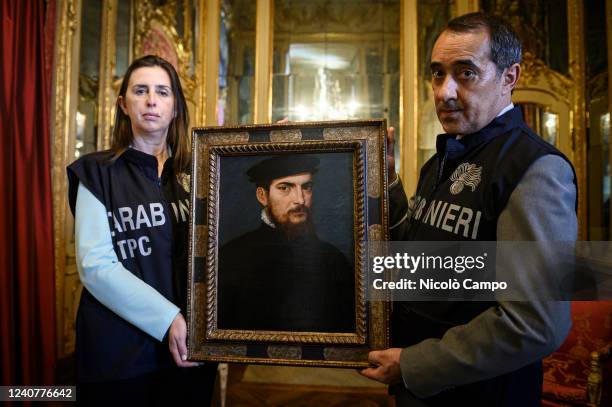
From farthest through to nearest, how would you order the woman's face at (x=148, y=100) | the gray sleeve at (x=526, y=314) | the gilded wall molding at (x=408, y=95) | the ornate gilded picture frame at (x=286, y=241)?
1. the gilded wall molding at (x=408, y=95)
2. the woman's face at (x=148, y=100)
3. the ornate gilded picture frame at (x=286, y=241)
4. the gray sleeve at (x=526, y=314)

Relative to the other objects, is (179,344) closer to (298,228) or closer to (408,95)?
(298,228)

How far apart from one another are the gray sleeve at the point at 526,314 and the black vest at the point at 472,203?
0.04m

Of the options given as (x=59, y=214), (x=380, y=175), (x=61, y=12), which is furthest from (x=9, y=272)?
(x=380, y=175)

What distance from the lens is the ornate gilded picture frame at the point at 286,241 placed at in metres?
1.08

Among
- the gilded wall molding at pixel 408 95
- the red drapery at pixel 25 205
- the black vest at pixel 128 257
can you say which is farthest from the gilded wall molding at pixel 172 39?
the black vest at pixel 128 257

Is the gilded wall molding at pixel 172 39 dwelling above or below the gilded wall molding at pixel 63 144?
above

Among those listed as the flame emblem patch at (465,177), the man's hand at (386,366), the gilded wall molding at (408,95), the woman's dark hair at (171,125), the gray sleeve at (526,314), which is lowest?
the man's hand at (386,366)

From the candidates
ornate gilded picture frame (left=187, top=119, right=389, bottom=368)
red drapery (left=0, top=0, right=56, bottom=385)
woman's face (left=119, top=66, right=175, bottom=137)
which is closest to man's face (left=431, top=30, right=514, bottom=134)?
ornate gilded picture frame (left=187, top=119, right=389, bottom=368)

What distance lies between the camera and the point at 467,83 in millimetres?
1029

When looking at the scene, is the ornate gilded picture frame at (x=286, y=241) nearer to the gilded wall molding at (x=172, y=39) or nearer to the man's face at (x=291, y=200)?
the man's face at (x=291, y=200)

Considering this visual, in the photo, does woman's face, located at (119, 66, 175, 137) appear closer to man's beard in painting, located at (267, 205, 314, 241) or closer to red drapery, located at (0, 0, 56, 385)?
man's beard in painting, located at (267, 205, 314, 241)

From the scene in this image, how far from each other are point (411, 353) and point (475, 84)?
0.69 m

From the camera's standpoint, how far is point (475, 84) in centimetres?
102

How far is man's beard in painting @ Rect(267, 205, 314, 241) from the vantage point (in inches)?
44.1
